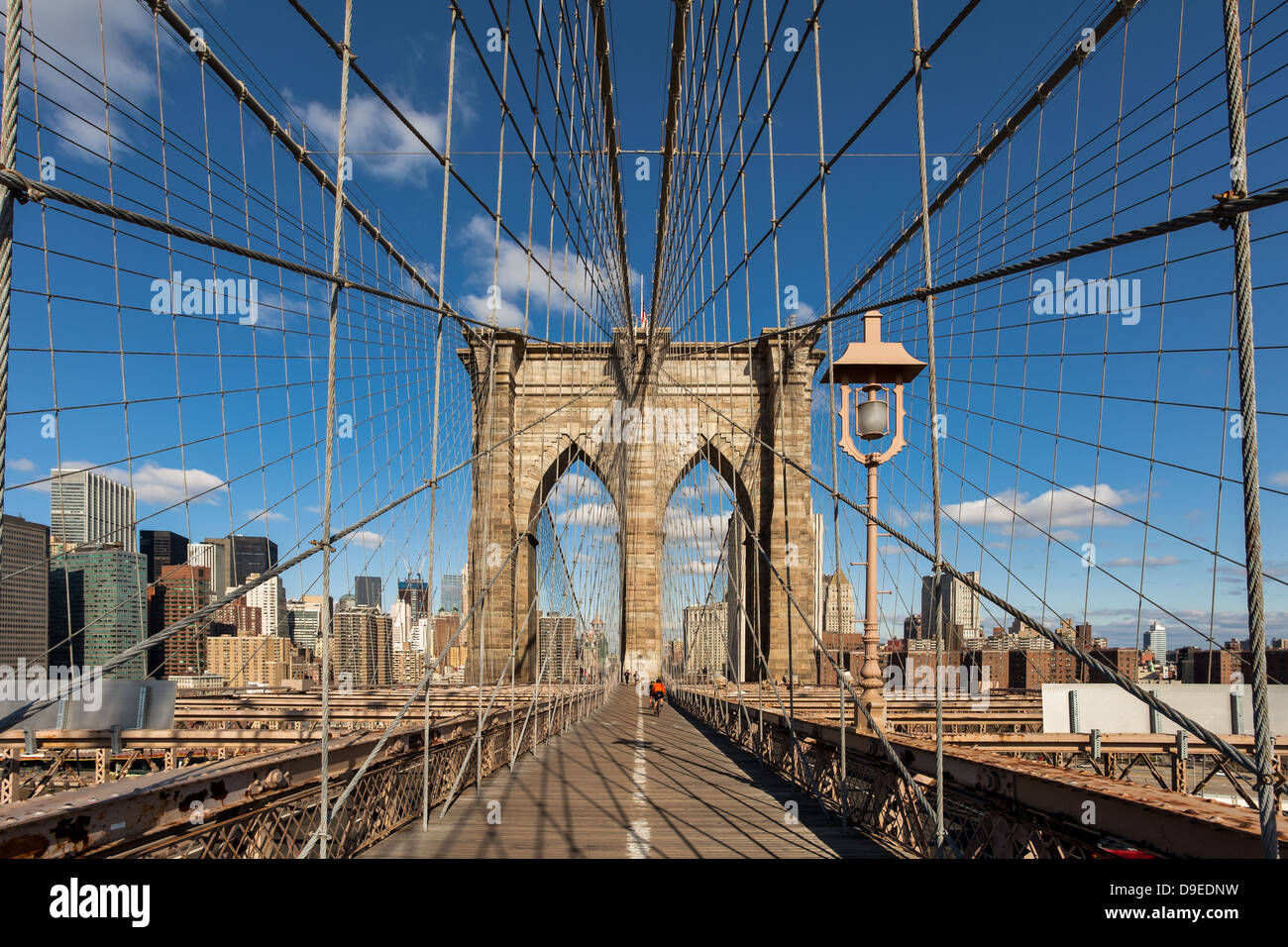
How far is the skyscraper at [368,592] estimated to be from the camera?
2173cm

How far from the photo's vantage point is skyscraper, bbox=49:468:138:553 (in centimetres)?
764

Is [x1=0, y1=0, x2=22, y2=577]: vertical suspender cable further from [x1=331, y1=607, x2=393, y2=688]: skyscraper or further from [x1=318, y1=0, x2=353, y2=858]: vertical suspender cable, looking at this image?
[x1=331, y1=607, x2=393, y2=688]: skyscraper

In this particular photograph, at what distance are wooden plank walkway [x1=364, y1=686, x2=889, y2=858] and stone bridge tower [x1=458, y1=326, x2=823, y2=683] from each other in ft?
51.6

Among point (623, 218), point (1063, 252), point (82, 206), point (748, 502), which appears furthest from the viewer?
point (748, 502)

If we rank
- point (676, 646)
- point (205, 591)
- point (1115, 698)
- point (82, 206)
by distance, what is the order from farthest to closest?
1. point (676, 646)
2. point (205, 591)
3. point (1115, 698)
4. point (82, 206)

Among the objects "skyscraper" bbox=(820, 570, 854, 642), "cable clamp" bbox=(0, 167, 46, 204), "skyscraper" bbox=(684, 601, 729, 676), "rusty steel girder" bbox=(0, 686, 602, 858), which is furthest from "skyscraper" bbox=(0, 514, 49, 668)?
"skyscraper" bbox=(684, 601, 729, 676)

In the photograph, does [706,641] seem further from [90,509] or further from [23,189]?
[23,189]

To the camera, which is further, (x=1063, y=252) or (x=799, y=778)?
(x=799, y=778)

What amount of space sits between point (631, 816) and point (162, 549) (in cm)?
1175
